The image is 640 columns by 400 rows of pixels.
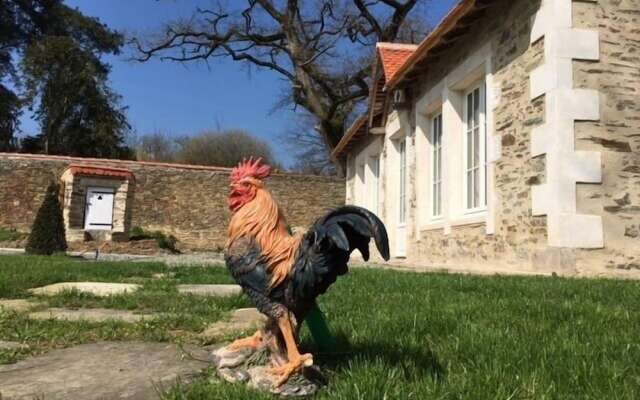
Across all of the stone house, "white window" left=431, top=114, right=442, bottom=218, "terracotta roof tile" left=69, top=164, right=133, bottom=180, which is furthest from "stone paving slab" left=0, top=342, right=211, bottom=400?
"terracotta roof tile" left=69, top=164, right=133, bottom=180

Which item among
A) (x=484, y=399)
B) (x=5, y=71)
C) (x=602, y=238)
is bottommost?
(x=484, y=399)

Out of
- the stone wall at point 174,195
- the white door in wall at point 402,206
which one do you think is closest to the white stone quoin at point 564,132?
the white door in wall at point 402,206

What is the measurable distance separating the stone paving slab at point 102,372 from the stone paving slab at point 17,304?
1.75 meters

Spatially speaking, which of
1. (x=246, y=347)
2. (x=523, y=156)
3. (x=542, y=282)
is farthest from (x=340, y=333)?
(x=523, y=156)

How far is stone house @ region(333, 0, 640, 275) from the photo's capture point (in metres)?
7.24

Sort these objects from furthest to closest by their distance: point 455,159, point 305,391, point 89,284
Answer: point 455,159
point 89,284
point 305,391

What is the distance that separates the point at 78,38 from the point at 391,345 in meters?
39.6

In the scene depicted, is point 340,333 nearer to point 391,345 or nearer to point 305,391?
point 391,345

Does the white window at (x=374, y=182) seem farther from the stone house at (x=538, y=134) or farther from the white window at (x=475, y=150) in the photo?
the white window at (x=475, y=150)

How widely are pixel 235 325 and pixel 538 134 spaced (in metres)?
5.67

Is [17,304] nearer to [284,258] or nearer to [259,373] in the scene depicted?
[259,373]

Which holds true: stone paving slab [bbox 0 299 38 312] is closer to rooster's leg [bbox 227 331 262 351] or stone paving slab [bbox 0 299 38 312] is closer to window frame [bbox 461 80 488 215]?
rooster's leg [bbox 227 331 262 351]

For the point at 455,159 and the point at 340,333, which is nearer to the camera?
the point at 340,333

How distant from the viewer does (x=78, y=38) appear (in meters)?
36.9
